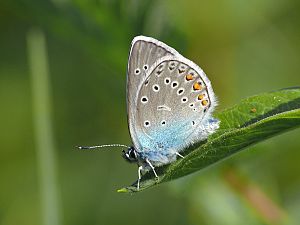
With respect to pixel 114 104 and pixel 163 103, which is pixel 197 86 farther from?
pixel 114 104

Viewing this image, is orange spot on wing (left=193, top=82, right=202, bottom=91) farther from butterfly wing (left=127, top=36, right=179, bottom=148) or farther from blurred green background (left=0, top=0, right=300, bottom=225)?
blurred green background (left=0, top=0, right=300, bottom=225)

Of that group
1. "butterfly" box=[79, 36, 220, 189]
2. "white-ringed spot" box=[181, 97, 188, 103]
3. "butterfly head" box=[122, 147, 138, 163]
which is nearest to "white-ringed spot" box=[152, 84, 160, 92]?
"butterfly" box=[79, 36, 220, 189]

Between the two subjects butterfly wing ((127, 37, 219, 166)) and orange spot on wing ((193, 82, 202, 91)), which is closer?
butterfly wing ((127, 37, 219, 166))

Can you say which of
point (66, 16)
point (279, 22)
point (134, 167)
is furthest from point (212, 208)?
point (279, 22)

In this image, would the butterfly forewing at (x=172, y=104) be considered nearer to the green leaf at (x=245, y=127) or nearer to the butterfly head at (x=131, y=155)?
the butterfly head at (x=131, y=155)

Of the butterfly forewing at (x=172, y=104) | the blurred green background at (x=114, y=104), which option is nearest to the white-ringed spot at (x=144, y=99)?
the butterfly forewing at (x=172, y=104)

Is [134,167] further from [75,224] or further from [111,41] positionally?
[111,41]

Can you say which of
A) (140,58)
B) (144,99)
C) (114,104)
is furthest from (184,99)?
(114,104)
